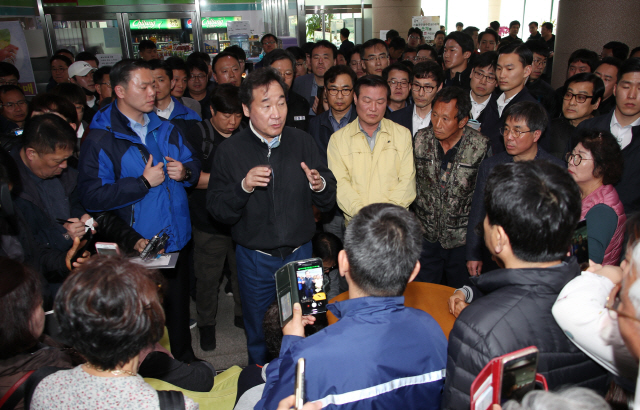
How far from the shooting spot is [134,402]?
121 centimetres

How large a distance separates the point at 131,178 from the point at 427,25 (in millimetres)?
9684

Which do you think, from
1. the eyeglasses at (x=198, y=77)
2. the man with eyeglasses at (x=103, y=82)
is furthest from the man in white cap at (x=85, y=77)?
the eyeglasses at (x=198, y=77)

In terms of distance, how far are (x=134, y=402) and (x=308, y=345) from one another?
1.73 feet

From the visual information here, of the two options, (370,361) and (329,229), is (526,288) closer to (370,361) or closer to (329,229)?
(370,361)

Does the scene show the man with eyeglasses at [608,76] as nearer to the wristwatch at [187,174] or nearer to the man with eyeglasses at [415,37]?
the wristwatch at [187,174]

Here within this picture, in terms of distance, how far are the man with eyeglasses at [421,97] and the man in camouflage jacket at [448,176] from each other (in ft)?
2.22

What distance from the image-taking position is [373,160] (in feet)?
10.5

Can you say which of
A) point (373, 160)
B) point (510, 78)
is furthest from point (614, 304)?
point (510, 78)

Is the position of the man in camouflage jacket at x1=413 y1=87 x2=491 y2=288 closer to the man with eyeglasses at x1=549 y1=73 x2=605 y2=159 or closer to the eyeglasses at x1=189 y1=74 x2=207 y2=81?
the man with eyeglasses at x1=549 y1=73 x2=605 y2=159

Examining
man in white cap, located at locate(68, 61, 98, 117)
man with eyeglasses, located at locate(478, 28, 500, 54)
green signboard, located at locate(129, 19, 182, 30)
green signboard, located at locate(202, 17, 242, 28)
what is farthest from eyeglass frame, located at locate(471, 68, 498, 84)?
green signboard, located at locate(129, 19, 182, 30)

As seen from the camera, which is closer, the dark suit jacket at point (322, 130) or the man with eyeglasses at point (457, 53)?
the dark suit jacket at point (322, 130)

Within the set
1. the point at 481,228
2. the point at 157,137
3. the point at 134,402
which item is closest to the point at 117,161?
the point at 157,137

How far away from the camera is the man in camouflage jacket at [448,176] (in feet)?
10.1

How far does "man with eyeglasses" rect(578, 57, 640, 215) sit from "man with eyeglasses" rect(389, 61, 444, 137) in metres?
1.30
